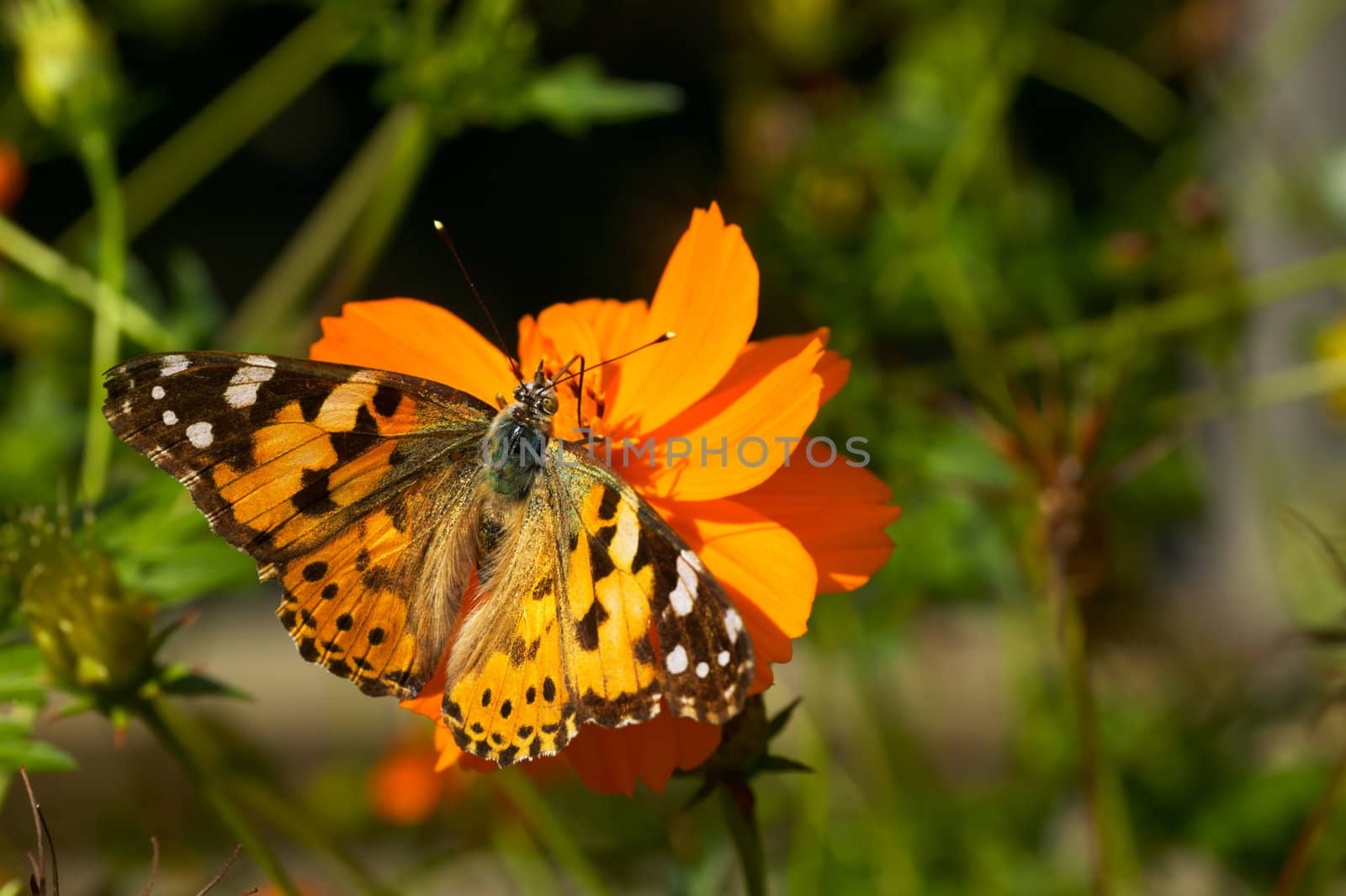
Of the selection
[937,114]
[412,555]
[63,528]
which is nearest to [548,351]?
[412,555]

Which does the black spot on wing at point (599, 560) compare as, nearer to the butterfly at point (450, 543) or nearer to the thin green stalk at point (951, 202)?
the butterfly at point (450, 543)

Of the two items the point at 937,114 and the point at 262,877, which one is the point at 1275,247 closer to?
the point at 937,114

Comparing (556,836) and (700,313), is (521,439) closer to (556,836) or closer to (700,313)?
(700,313)

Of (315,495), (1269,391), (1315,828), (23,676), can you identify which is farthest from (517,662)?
(1269,391)

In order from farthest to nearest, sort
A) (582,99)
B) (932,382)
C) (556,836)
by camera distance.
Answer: (932,382) < (582,99) < (556,836)

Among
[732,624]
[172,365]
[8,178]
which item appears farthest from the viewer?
[8,178]

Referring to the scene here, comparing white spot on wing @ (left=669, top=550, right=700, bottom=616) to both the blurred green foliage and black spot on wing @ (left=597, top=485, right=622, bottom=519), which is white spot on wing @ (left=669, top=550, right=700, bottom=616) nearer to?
black spot on wing @ (left=597, top=485, right=622, bottom=519)
